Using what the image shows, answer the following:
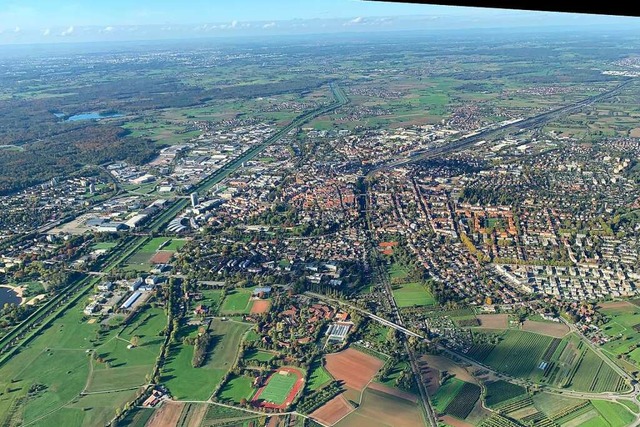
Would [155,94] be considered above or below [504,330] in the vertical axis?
above

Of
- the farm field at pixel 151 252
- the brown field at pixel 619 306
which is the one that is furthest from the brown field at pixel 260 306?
the brown field at pixel 619 306

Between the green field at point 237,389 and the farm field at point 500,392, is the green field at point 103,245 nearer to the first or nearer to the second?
the green field at point 237,389


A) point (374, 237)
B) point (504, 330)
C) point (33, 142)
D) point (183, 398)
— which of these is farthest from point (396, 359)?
point (33, 142)

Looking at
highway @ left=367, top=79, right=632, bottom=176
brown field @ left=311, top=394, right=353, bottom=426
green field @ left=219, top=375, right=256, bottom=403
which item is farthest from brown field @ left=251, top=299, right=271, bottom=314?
highway @ left=367, top=79, right=632, bottom=176

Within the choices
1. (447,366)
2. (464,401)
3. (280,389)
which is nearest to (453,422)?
(464,401)

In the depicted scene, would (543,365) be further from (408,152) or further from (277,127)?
(277,127)

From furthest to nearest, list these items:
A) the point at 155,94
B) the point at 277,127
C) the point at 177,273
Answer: the point at 155,94 → the point at 277,127 → the point at 177,273
